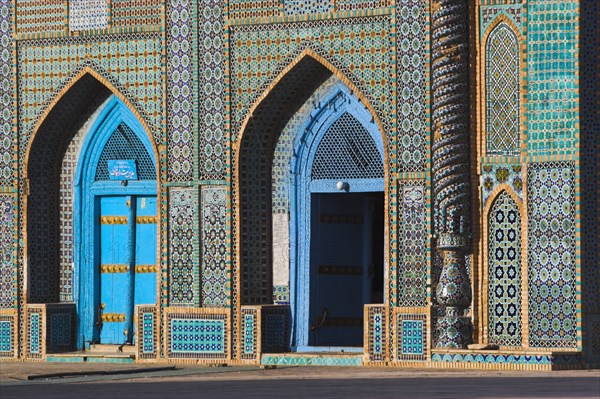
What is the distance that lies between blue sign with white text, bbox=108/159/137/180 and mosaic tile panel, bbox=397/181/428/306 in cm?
307

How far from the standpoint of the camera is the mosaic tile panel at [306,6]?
1650 cm

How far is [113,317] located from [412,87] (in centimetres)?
402

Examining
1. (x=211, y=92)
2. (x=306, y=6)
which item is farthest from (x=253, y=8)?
(x=211, y=92)

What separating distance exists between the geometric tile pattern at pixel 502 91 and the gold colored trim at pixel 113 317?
4.25m

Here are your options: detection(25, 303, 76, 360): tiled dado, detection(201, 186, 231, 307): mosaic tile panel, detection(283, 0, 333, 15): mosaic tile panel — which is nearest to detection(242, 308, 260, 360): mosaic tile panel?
detection(201, 186, 231, 307): mosaic tile panel

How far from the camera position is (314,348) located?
55.1 feet

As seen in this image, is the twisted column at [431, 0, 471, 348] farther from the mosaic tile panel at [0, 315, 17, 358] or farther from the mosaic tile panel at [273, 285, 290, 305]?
the mosaic tile panel at [0, 315, 17, 358]

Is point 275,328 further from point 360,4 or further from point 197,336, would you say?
point 360,4

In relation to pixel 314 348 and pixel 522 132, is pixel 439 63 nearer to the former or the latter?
pixel 522 132

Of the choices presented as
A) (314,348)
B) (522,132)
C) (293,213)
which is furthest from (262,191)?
(522,132)

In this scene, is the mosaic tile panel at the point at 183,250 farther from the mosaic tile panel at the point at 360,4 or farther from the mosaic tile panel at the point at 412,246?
the mosaic tile panel at the point at 360,4

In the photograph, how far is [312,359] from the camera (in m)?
16.3

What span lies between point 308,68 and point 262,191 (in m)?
1.25

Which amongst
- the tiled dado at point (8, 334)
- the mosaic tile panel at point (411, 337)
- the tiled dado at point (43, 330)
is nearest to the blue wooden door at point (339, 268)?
the mosaic tile panel at point (411, 337)
